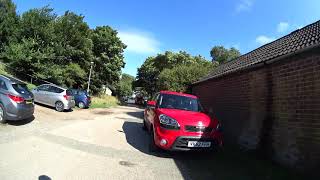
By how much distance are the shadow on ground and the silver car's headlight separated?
2.91 ft

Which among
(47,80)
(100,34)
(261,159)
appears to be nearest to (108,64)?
(100,34)

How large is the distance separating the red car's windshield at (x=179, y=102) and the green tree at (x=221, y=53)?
60.1 m

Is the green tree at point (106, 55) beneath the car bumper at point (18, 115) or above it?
above

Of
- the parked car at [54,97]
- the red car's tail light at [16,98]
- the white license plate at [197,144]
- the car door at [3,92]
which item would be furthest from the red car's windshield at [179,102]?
the parked car at [54,97]

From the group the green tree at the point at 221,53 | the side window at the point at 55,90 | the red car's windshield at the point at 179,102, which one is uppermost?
the green tree at the point at 221,53

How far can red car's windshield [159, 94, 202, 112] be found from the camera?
34.9ft

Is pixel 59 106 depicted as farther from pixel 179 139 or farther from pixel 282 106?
pixel 282 106

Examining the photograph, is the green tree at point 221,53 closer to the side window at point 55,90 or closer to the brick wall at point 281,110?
the side window at point 55,90

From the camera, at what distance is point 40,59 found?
30016 millimetres

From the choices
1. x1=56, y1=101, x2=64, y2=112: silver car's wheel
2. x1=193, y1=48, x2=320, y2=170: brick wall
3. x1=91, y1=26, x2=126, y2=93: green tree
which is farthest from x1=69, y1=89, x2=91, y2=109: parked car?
x1=91, y1=26, x2=126, y2=93: green tree

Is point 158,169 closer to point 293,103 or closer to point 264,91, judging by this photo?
point 293,103

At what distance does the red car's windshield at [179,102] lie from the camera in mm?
10625

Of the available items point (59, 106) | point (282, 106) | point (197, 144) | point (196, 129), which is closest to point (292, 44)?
point (282, 106)

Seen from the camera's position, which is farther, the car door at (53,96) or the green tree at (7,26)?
the green tree at (7,26)
